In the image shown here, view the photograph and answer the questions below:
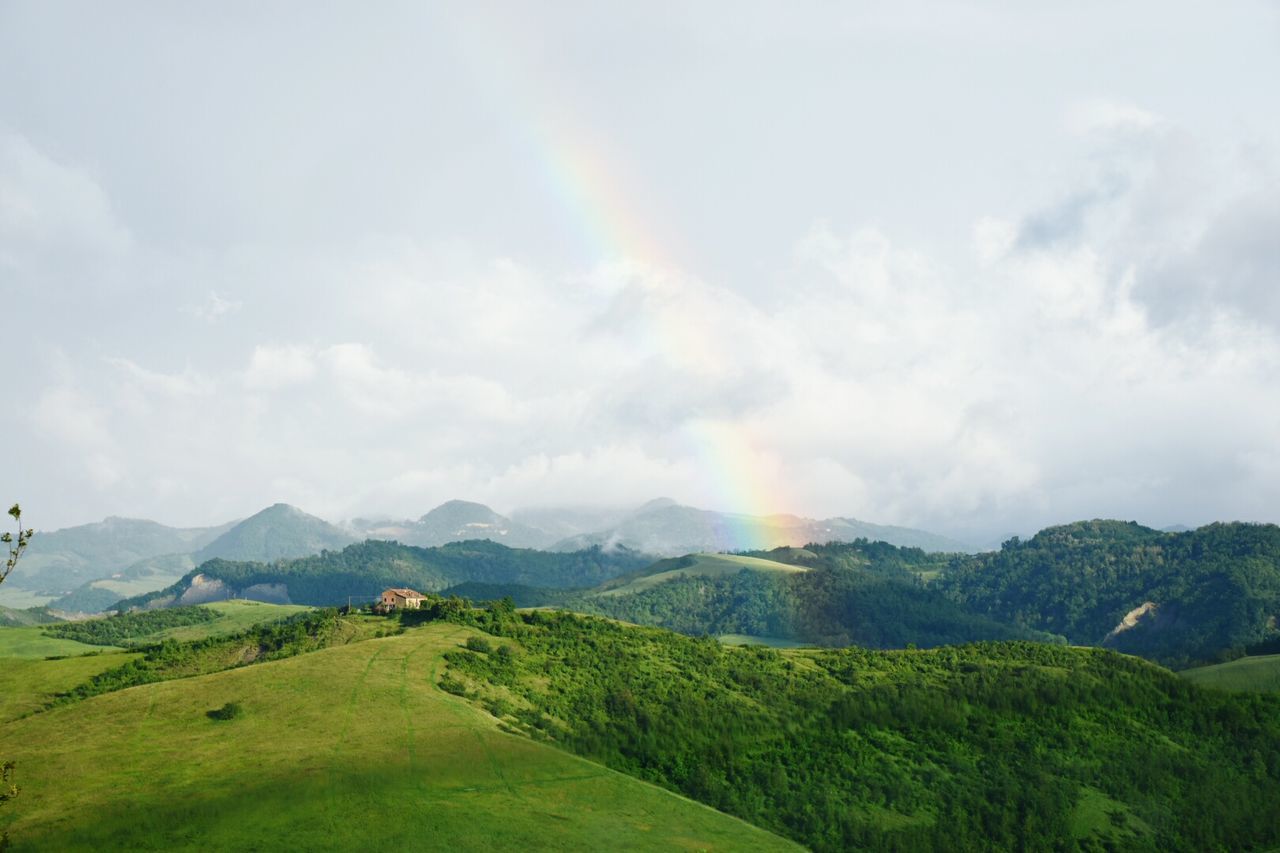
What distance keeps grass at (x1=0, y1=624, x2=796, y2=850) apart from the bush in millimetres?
676

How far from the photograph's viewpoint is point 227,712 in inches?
5295

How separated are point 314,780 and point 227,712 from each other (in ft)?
100.0

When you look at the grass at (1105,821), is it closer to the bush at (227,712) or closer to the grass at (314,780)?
the grass at (314,780)

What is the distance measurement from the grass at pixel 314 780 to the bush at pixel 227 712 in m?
0.68

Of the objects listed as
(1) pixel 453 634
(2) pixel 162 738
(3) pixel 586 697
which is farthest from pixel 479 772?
→ (1) pixel 453 634

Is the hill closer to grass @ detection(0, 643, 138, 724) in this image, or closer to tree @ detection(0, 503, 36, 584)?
grass @ detection(0, 643, 138, 724)

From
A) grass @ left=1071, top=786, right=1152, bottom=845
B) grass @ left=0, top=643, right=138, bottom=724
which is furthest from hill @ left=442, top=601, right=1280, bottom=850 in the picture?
grass @ left=0, top=643, right=138, bottom=724

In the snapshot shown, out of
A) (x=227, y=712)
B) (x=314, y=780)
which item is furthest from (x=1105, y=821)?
(x=227, y=712)

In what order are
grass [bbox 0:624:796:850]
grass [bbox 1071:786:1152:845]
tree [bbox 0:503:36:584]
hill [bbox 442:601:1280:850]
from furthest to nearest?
grass [bbox 1071:786:1152:845] → hill [bbox 442:601:1280:850] → grass [bbox 0:624:796:850] → tree [bbox 0:503:36:584]

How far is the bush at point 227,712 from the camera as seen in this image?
5266 inches

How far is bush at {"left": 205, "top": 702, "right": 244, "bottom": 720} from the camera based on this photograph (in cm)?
13375

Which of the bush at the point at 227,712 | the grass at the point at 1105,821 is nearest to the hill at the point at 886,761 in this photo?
the grass at the point at 1105,821

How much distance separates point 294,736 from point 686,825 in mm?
53381

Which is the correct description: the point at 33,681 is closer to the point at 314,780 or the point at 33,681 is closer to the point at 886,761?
the point at 314,780
